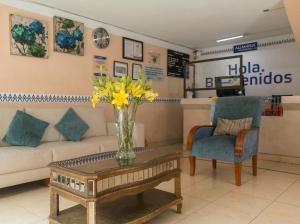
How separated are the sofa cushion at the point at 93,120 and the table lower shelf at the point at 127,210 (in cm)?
182

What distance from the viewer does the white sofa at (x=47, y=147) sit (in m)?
2.53

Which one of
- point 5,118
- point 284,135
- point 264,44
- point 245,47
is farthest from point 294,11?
point 5,118

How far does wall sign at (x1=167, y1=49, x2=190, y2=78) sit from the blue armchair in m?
2.36

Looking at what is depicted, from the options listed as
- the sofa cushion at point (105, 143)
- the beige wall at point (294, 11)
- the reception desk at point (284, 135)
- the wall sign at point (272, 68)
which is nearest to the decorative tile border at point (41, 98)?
the sofa cushion at point (105, 143)

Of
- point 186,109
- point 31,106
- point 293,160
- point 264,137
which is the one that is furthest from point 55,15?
point 293,160

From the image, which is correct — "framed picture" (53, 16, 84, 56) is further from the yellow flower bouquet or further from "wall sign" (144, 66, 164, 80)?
the yellow flower bouquet

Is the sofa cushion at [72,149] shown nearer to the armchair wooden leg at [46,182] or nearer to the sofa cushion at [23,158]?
the sofa cushion at [23,158]

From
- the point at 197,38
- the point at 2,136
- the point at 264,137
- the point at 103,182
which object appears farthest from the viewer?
the point at 197,38

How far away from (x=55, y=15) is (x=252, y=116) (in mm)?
3188

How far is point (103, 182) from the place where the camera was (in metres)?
1.59

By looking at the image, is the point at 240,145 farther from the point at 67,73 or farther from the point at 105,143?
the point at 67,73

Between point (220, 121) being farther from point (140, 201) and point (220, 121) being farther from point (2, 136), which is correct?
point (2, 136)

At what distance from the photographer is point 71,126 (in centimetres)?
338

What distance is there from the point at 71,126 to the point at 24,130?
0.62 meters
